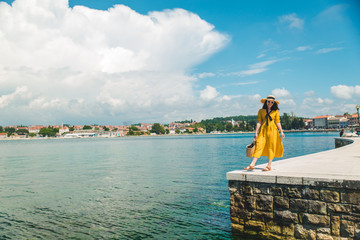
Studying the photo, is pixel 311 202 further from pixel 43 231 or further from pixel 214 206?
pixel 43 231

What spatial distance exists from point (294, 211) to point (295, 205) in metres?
0.15

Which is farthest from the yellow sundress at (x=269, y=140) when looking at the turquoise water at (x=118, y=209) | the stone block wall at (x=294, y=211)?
the turquoise water at (x=118, y=209)

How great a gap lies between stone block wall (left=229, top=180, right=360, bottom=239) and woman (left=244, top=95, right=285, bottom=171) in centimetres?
98

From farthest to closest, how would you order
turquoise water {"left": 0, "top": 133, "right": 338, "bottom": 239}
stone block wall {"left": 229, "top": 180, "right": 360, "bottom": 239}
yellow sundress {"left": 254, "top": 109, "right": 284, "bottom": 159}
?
turquoise water {"left": 0, "top": 133, "right": 338, "bottom": 239}
yellow sundress {"left": 254, "top": 109, "right": 284, "bottom": 159}
stone block wall {"left": 229, "top": 180, "right": 360, "bottom": 239}

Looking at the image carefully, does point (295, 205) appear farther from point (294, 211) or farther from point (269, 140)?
point (269, 140)

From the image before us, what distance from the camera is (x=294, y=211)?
21.9 ft

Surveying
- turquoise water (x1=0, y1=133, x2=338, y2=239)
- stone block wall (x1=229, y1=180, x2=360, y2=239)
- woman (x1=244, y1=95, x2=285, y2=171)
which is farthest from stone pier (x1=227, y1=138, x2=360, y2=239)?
turquoise water (x1=0, y1=133, x2=338, y2=239)

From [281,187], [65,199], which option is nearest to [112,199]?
[65,199]

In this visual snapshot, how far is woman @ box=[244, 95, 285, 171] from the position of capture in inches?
308

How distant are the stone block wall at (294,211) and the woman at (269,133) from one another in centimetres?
98

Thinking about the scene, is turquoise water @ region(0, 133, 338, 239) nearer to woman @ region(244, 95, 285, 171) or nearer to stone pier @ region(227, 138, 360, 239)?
stone pier @ region(227, 138, 360, 239)

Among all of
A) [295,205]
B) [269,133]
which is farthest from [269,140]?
[295,205]

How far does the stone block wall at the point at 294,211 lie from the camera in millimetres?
6039

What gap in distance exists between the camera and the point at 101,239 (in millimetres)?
8648
